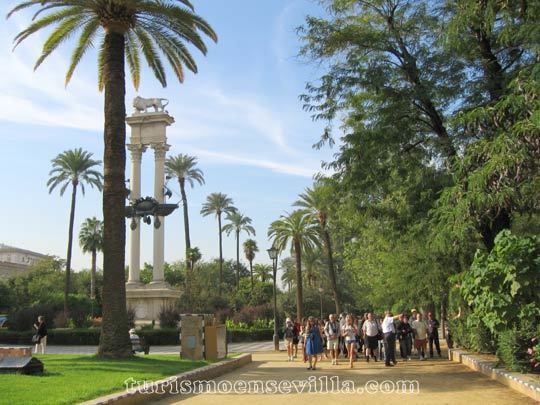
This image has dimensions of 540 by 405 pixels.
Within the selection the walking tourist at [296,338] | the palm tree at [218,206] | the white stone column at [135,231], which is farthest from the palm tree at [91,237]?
the walking tourist at [296,338]

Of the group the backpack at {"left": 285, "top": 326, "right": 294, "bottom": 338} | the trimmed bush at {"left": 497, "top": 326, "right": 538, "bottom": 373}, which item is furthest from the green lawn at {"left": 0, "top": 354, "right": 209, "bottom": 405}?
the trimmed bush at {"left": 497, "top": 326, "right": 538, "bottom": 373}

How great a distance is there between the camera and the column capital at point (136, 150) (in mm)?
44156

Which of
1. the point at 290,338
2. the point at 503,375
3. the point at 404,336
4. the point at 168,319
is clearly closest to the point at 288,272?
the point at 168,319

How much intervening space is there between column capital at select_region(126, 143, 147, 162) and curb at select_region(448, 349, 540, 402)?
1243 inches

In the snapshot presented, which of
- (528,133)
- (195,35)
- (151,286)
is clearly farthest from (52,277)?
(528,133)

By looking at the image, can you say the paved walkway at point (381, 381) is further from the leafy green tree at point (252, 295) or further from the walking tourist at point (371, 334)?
the leafy green tree at point (252, 295)

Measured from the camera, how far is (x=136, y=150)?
44.3m

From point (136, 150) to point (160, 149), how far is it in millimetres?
2041

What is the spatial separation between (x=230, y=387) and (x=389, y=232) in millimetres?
8540

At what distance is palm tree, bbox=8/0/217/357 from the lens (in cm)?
1680

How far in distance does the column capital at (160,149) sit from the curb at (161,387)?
93.0 feet

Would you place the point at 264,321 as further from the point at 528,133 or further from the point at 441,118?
the point at 528,133

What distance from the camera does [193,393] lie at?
1198cm

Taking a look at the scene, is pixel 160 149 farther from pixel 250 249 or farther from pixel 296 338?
pixel 250 249
